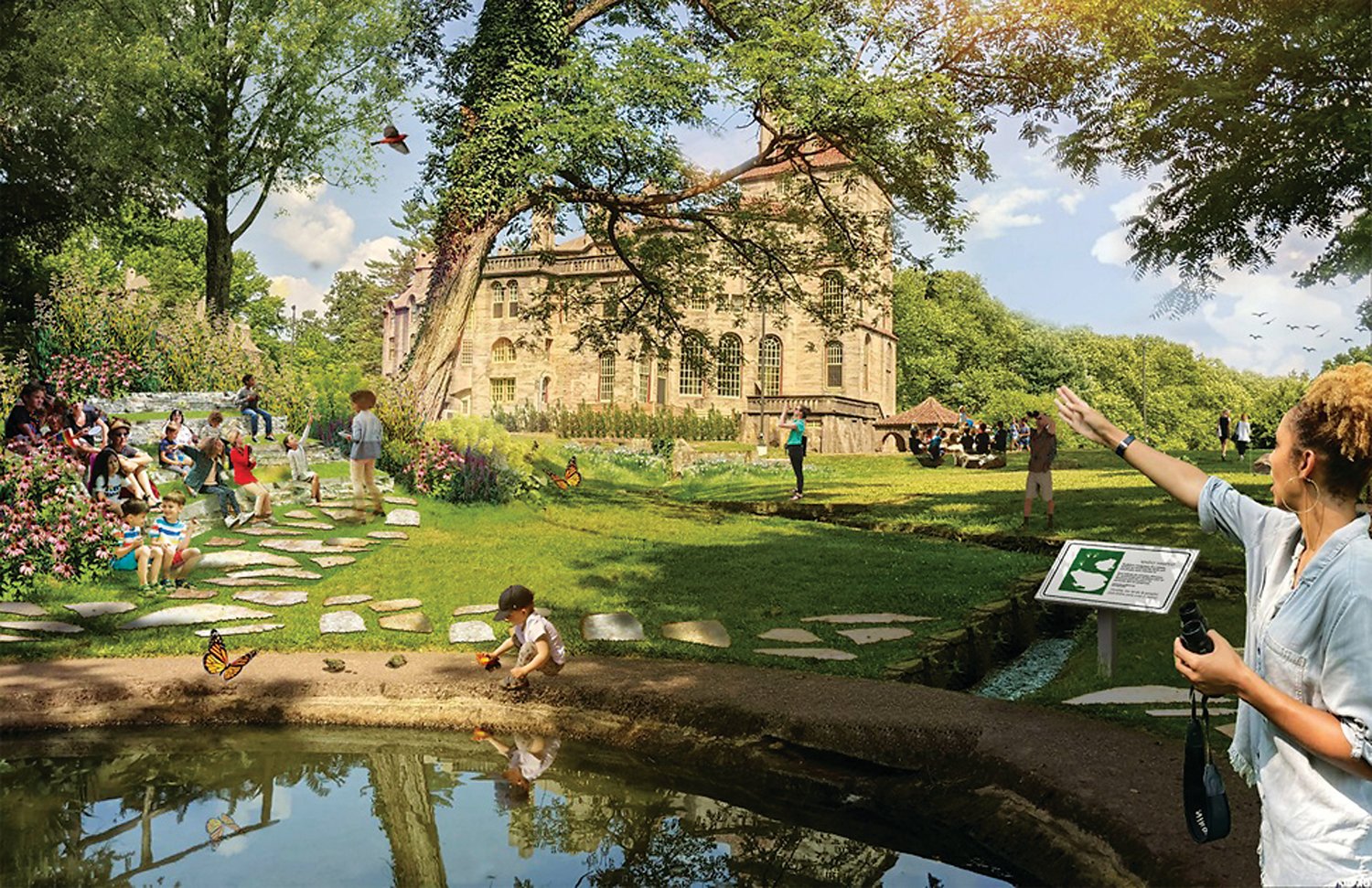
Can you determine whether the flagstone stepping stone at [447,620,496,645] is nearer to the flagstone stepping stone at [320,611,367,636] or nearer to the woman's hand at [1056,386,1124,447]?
the flagstone stepping stone at [320,611,367,636]

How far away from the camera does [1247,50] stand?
30.4 ft

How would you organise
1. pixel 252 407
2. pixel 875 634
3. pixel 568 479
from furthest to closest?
pixel 568 479, pixel 252 407, pixel 875 634

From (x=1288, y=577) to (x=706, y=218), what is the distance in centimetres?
1380

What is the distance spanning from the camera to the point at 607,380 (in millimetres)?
39625

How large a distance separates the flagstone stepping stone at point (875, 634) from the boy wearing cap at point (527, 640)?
2519 millimetres

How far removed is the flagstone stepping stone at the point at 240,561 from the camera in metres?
9.89

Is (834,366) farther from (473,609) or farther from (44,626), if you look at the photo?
(44,626)

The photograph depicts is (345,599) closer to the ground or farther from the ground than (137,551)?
closer to the ground

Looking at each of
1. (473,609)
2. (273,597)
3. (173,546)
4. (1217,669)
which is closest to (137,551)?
(173,546)

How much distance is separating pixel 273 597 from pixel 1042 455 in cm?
867

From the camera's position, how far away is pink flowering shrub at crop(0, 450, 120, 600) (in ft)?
29.3

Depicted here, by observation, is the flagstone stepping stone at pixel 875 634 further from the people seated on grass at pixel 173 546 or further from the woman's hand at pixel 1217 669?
the people seated on grass at pixel 173 546

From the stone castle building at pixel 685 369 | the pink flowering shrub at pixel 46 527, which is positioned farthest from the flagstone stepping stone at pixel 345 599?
the stone castle building at pixel 685 369

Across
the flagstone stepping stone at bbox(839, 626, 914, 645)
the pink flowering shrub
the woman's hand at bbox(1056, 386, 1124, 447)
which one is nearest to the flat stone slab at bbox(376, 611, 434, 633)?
the pink flowering shrub
